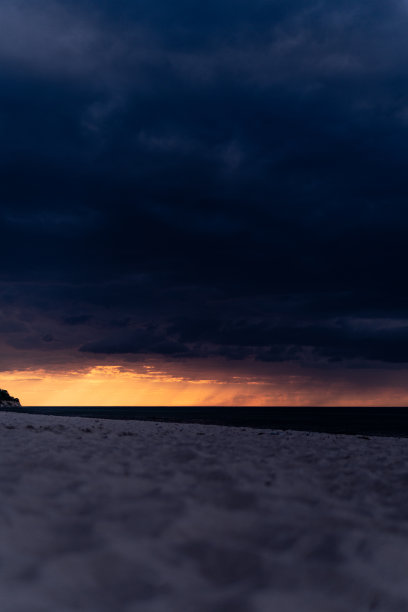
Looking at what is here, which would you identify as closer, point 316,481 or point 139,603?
point 139,603

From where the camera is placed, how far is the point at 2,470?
18.1 ft

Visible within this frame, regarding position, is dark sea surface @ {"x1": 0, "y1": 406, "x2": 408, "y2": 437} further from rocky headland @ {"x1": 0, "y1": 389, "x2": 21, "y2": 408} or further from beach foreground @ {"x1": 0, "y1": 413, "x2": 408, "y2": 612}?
beach foreground @ {"x1": 0, "y1": 413, "x2": 408, "y2": 612}

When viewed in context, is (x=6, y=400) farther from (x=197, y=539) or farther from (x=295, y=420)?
(x=197, y=539)

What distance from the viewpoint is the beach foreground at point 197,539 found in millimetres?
2730

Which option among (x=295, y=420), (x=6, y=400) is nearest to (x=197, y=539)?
(x=295, y=420)

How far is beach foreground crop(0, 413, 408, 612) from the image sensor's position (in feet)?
8.96

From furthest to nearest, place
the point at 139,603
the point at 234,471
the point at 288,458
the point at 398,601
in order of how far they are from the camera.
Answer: the point at 288,458 < the point at 234,471 < the point at 398,601 < the point at 139,603

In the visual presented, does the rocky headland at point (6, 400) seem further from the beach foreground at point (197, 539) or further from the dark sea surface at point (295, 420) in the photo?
the beach foreground at point (197, 539)

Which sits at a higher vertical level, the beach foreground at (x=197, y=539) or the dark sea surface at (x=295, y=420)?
the beach foreground at (x=197, y=539)

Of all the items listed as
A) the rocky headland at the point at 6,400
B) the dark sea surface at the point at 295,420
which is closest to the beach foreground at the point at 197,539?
the dark sea surface at the point at 295,420

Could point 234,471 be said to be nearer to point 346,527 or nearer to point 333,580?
point 346,527

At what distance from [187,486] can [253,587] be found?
235cm

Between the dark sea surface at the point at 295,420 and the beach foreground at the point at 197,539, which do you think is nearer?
the beach foreground at the point at 197,539

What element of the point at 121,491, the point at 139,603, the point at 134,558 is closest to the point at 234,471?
the point at 121,491
